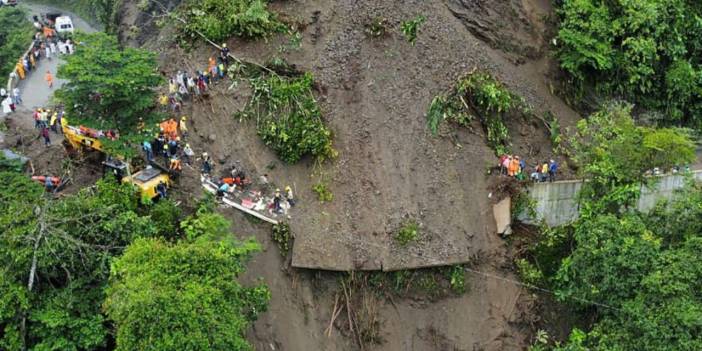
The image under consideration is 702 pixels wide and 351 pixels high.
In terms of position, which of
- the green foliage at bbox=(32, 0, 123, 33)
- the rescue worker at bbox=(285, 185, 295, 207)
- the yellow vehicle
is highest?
the green foliage at bbox=(32, 0, 123, 33)

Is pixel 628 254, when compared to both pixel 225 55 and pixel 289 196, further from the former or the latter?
pixel 225 55

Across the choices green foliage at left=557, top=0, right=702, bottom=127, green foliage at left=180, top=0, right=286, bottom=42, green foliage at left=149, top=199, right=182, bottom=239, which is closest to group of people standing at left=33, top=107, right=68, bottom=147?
green foliage at left=180, top=0, right=286, bottom=42

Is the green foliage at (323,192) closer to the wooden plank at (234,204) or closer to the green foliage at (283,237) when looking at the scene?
the green foliage at (283,237)

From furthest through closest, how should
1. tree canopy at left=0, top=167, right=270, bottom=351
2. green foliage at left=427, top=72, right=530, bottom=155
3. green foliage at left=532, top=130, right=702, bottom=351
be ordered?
green foliage at left=427, top=72, right=530, bottom=155 → green foliage at left=532, top=130, right=702, bottom=351 → tree canopy at left=0, top=167, right=270, bottom=351

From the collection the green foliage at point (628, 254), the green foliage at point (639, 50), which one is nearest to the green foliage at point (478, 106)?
the green foliage at point (628, 254)

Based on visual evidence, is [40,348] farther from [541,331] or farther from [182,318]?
[541,331]

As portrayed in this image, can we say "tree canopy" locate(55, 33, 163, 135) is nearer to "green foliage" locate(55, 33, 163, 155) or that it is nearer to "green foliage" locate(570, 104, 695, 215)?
"green foliage" locate(55, 33, 163, 155)

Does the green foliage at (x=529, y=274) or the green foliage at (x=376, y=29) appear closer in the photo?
the green foliage at (x=529, y=274)
